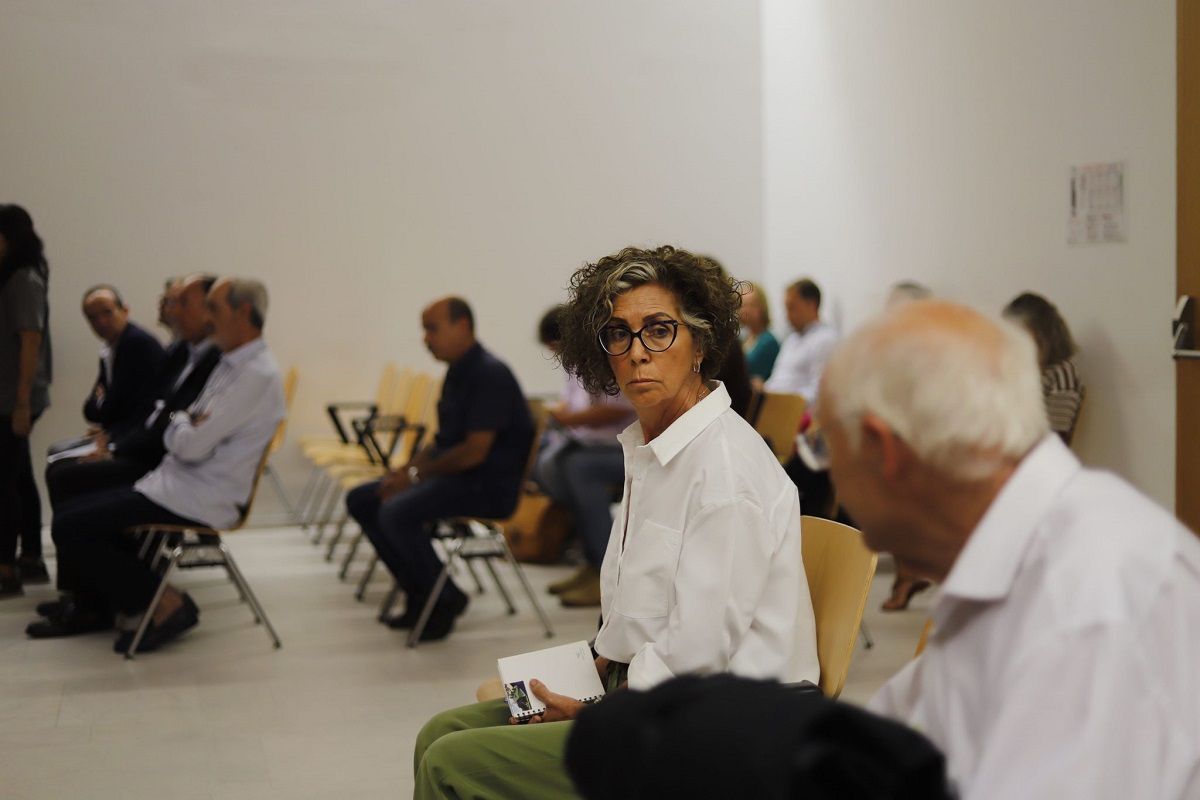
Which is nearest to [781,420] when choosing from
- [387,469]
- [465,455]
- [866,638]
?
[866,638]

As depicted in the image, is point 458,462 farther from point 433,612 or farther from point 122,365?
point 122,365

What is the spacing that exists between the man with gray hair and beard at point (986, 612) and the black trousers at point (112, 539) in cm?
393

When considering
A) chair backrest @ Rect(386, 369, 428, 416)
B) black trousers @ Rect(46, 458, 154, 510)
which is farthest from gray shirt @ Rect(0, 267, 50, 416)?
chair backrest @ Rect(386, 369, 428, 416)

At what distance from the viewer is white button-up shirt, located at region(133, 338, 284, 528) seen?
15.2ft

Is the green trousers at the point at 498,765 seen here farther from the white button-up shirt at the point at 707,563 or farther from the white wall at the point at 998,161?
the white wall at the point at 998,161

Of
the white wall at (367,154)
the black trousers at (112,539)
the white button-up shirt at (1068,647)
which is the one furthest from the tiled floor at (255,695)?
the white wall at (367,154)

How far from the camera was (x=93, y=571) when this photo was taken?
4660 mm

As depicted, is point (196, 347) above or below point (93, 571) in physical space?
above

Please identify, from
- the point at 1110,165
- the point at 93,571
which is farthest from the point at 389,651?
the point at 1110,165

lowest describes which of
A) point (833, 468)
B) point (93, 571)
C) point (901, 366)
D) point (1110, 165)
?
point (93, 571)

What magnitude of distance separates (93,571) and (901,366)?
167 inches

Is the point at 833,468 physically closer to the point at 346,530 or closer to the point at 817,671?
the point at 817,671

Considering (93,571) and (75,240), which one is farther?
(75,240)

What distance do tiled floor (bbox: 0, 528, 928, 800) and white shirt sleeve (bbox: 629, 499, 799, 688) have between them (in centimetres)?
167
